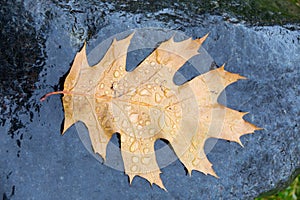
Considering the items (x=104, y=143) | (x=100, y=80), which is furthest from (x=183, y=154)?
(x=100, y=80)

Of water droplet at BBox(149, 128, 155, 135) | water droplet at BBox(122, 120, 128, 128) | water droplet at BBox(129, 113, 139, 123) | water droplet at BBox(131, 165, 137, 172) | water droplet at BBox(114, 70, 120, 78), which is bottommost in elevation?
water droplet at BBox(131, 165, 137, 172)

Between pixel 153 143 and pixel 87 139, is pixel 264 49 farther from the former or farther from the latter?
pixel 87 139

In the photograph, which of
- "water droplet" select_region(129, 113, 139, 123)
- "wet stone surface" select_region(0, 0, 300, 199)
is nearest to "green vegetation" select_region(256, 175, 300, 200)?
"wet stone surface" select_region(0, 0, 300, 199)

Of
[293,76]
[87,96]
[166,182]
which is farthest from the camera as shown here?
[293,76]

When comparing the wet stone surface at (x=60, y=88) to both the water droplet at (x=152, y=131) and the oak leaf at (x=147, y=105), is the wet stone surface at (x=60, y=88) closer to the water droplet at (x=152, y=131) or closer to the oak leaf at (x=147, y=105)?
the oak leaf at (x=147, y=105)

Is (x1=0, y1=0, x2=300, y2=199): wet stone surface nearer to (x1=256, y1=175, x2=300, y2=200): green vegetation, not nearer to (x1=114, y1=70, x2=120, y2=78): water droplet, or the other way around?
(x1=114, y1=70, x2=120, y2=78): water droplet

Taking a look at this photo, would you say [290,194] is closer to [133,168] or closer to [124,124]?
[133,168]
